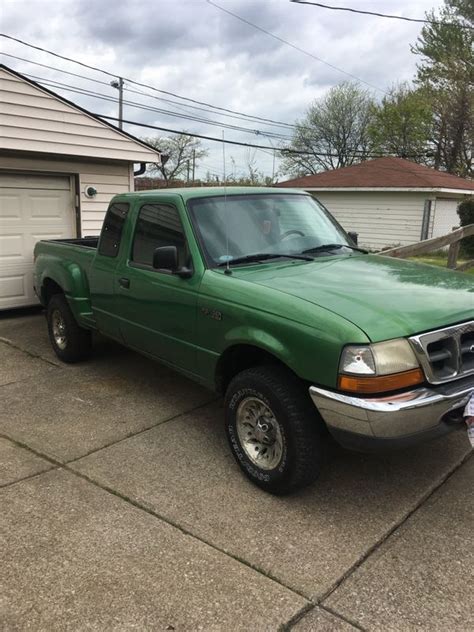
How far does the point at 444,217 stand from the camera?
21.2 m

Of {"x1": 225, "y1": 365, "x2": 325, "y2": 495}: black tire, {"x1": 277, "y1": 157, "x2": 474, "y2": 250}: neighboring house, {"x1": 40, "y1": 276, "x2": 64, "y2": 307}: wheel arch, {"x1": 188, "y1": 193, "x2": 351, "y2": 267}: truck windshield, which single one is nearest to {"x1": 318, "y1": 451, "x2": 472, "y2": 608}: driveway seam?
{"x1": 225, "y1": 365, "x2": 325, "y2": 495}: black tire

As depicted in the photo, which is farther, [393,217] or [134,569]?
[393,217]

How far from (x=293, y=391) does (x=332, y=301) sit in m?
0.58

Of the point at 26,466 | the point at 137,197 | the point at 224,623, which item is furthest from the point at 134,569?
the point at 137,197

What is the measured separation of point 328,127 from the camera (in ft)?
133

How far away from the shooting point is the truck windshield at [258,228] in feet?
13.0

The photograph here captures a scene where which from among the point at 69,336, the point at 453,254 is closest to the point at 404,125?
the point at 453,254

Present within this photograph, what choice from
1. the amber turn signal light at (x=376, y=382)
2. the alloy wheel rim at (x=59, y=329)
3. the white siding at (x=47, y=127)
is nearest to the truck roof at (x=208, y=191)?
→ the alloy wheel rim at (x=59, y=329)

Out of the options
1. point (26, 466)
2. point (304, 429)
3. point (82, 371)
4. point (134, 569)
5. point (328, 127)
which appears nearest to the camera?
point (134, 569)

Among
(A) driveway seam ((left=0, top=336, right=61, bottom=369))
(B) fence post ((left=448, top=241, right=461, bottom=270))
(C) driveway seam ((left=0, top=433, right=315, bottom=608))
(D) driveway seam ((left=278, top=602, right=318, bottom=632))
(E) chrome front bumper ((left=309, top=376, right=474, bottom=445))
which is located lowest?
(D) driveway seam ((left=278, top=602, right=318, bottom=632))

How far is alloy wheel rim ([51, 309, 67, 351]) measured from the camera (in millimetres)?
5910

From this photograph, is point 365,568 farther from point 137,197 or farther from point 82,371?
point 82,371

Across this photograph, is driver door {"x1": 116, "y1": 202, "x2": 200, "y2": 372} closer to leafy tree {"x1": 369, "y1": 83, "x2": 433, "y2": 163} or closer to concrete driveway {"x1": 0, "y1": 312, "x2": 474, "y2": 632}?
concrete driveway {"x1": 0, "y1": 312, "x2": 474, "y2": 632}

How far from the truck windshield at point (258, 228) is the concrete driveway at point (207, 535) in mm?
1510
